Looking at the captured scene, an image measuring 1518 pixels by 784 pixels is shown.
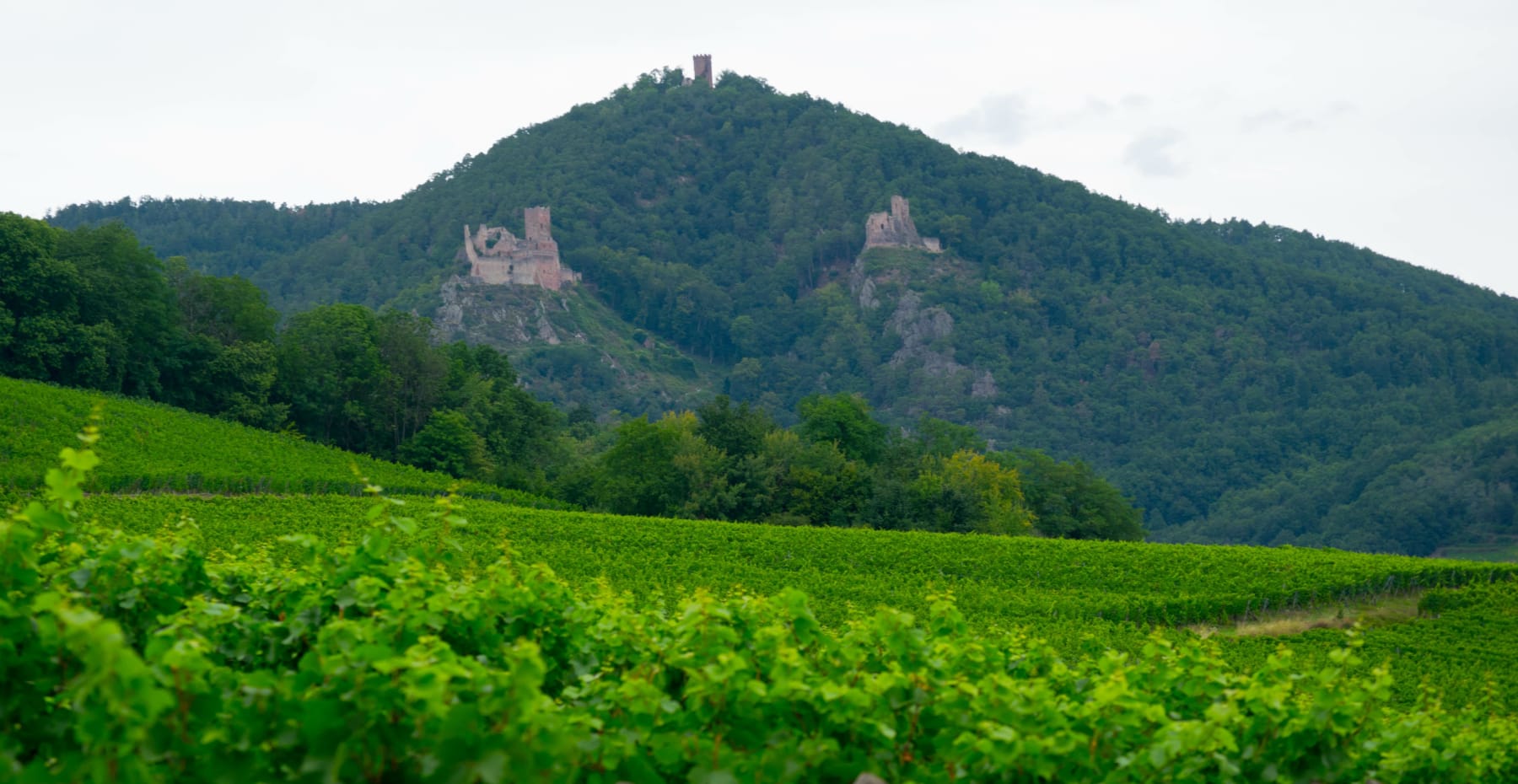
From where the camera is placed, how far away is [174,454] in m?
43.0

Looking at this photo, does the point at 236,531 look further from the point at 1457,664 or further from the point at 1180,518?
the point at 1180,518

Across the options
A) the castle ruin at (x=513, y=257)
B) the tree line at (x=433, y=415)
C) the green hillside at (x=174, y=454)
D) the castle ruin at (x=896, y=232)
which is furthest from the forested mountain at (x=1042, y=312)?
the green hillside at (x=174, y=454)

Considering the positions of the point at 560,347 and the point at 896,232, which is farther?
the point at 896,232

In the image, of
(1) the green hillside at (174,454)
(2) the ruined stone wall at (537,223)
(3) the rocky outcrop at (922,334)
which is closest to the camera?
(1) the green hillside at (174,454)

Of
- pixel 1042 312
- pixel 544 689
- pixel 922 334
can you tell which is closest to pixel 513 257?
pixel 922 334

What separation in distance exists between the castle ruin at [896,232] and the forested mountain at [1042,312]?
2.06 m

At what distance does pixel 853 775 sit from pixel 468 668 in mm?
1852

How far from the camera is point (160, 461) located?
135 ft

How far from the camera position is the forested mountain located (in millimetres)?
106950

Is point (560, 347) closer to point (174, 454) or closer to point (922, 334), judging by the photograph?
point (922, 334)

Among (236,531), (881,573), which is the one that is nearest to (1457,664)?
(881,573)

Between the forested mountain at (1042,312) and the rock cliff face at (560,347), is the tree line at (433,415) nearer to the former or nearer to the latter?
the forested mountain at (1042,312)

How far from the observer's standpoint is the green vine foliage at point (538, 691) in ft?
14.1

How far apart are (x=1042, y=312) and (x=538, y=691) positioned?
529ft
